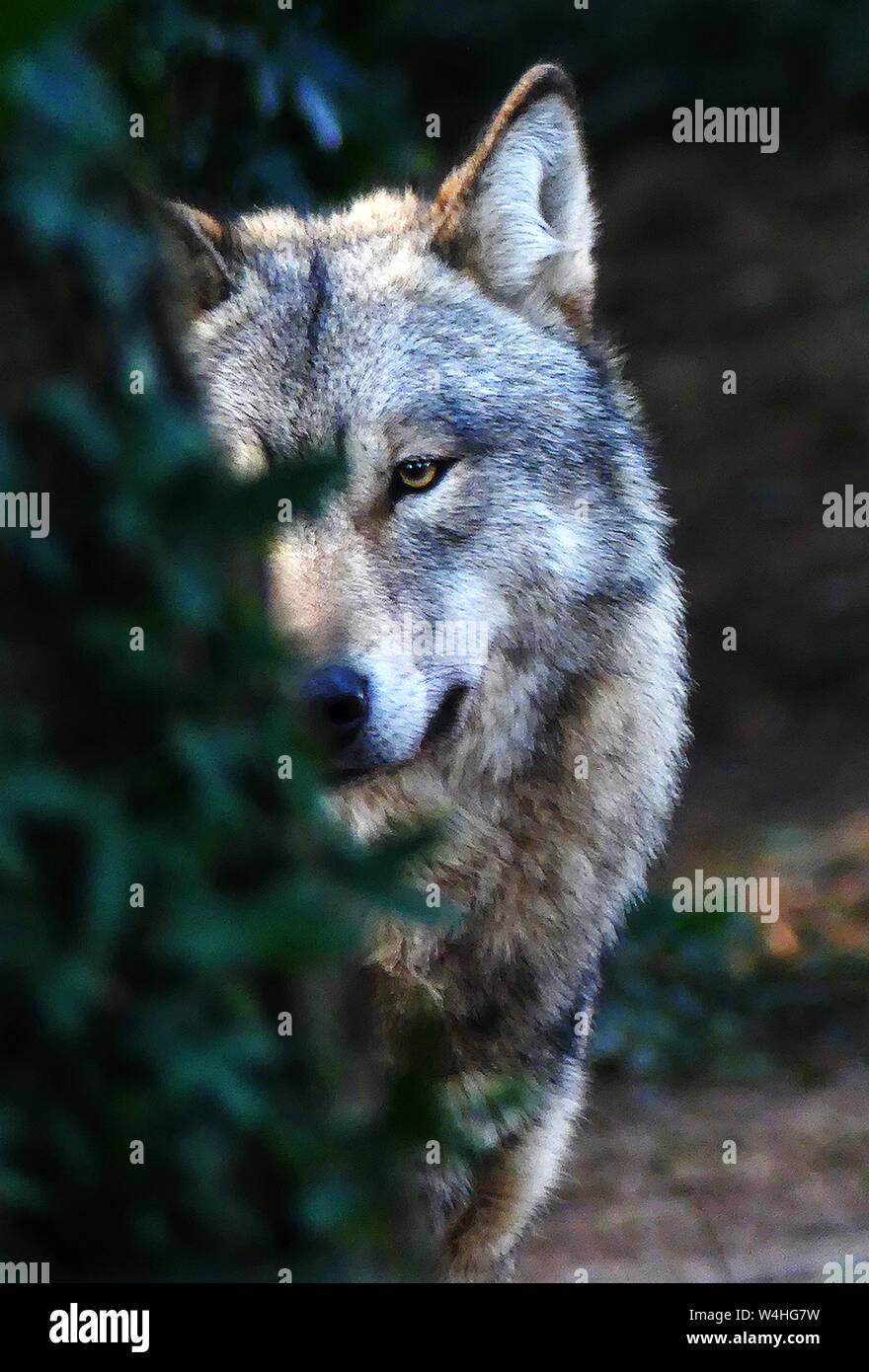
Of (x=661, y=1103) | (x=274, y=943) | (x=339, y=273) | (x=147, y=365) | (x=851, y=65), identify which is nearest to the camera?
(x=274, y=943)

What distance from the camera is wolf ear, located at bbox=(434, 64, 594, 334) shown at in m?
3.15

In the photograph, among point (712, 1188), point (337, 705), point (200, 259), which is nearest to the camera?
point (337, 705)

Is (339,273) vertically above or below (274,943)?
above

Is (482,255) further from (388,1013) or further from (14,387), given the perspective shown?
(14,387)

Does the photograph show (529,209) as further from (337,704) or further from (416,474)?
(337,704)

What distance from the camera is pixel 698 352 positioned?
31.5 ft

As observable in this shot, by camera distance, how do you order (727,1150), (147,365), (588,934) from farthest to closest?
(727,1150), (588,934), (147,365)

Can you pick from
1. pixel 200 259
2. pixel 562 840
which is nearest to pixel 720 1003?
pixel 562 840

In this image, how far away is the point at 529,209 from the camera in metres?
3.28

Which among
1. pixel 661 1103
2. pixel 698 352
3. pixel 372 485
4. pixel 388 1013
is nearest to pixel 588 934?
pixel 388 1013

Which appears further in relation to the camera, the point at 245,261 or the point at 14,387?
the point at 245,261

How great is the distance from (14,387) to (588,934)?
8.63 feet

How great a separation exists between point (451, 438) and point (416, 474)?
0.10m

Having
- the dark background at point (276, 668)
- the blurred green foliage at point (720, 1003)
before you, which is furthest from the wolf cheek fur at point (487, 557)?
the blurred green foliage at point (720, 1003)
